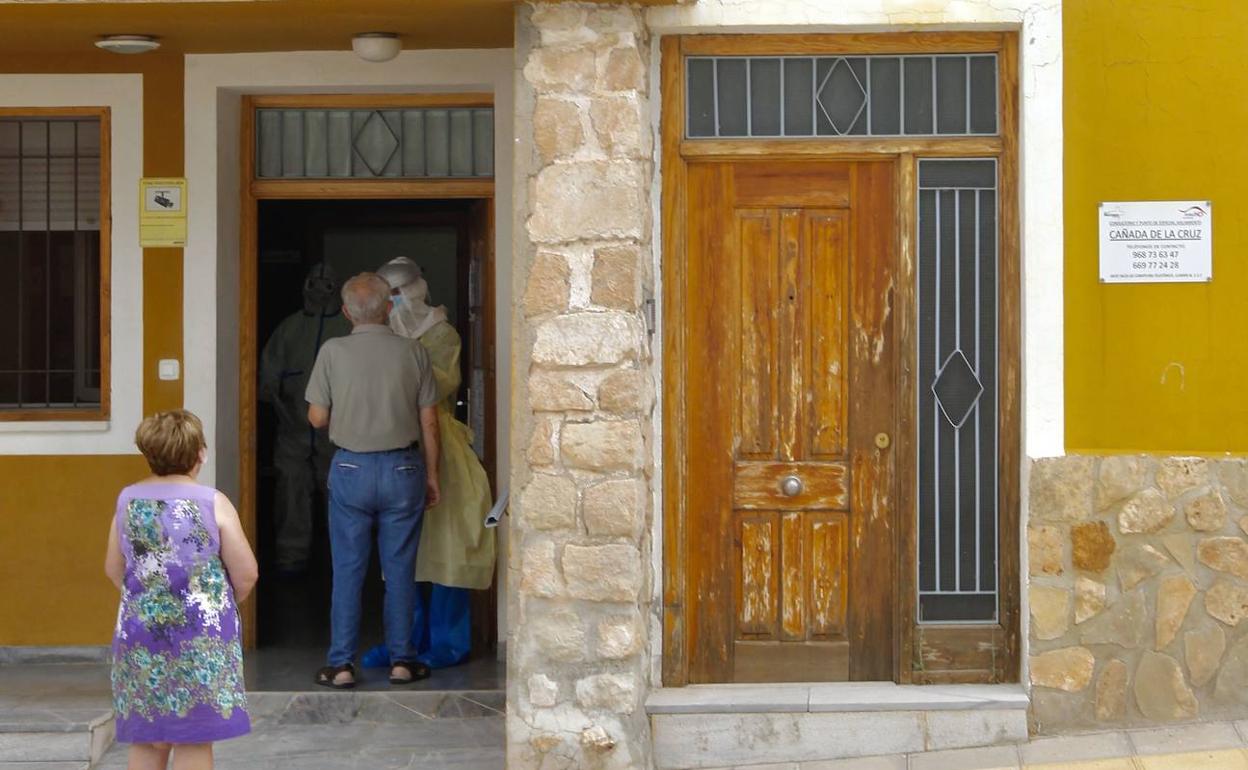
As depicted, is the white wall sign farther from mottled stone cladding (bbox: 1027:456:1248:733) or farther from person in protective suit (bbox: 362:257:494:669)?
person in protective suit (bbox: 362:257:494:669)

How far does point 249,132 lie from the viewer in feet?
26.5

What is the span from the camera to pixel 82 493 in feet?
25.7

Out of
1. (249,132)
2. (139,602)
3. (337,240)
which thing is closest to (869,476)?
(139,602)

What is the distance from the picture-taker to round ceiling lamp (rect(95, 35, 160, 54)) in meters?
7.04

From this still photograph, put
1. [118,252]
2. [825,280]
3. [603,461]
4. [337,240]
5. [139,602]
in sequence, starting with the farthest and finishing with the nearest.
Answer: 1. [337,240]
2. [118,252]
3. [825,280]
4. [603,461]
5. [139,602]

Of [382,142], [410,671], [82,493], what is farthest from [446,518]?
[382,142]

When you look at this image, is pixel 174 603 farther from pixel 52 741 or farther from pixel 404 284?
pixel 404 284

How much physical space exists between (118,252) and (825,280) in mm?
3308

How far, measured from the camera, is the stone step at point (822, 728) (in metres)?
6.41

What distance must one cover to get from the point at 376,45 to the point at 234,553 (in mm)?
2629

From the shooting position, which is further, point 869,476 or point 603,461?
point 869,476

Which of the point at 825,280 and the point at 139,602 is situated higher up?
the point at 825,280

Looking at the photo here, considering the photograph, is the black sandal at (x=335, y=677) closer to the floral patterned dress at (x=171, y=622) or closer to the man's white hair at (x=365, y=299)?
the man's white hair at (x=365, y=299)

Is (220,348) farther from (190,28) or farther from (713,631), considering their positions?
(713,631)
